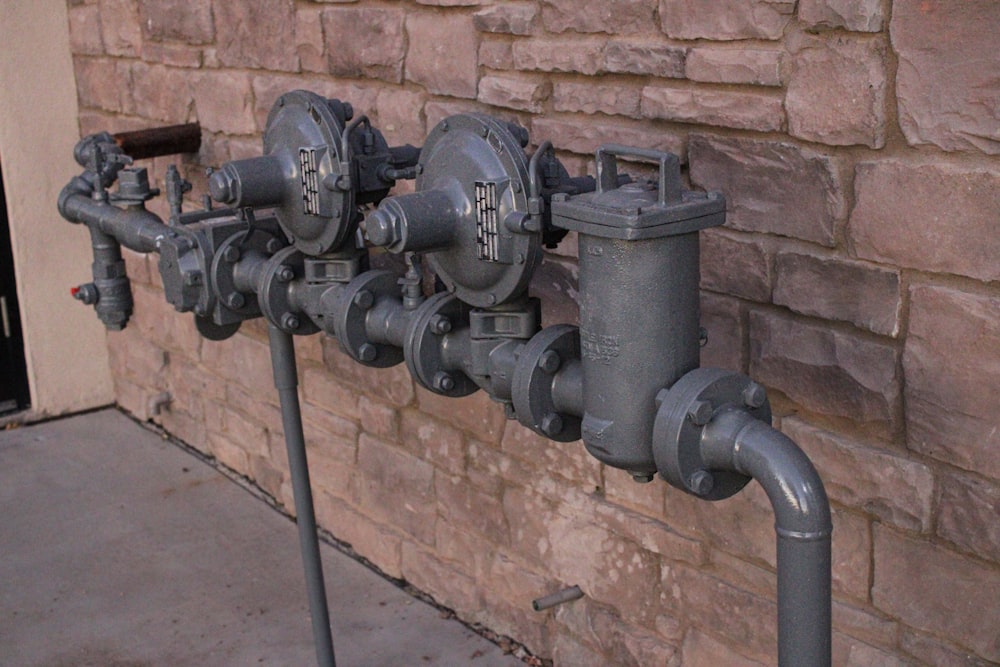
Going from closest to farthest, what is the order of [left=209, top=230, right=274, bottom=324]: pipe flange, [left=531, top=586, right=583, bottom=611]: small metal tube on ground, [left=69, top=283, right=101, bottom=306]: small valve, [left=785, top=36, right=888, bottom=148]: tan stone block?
[left=785, top=36, right=888, bottom=148]: tan stone block → [left=209, top=230, right=274, bottom=324]: pipe flange → [left=531, top=586, right=583, bottom=611]: small metal tube on ground → [left=69, top=283, right=101, bottom=306]: small valve

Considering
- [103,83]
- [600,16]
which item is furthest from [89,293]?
[600,16]

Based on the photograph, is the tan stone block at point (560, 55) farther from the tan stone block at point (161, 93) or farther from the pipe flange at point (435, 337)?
the tan stone block at point (161, 93)

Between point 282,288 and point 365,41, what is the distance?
824 millimetres

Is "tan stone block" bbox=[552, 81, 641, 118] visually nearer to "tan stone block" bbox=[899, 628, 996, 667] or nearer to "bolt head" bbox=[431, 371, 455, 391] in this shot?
"bolt head" bbox=[431, 371, 455, 391]

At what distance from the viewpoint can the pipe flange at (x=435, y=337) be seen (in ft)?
7.95

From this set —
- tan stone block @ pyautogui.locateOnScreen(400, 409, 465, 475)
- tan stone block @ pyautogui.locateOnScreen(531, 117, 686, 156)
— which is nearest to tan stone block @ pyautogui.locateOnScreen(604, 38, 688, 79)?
tan stone block @ pyautogui.locateOnScreen(531, 117, 686, 156)

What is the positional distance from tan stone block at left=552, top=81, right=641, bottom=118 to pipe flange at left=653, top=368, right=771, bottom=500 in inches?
32.5

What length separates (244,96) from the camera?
12.8 ft

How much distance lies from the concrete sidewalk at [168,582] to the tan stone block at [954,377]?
1.52 m

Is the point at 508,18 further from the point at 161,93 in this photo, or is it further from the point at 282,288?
the point at 161,93

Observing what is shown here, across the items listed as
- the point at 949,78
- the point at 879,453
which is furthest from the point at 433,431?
the point at 949,78

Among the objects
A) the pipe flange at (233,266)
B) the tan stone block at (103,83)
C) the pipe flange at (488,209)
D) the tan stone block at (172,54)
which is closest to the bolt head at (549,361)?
the pipe flange at (488,209)

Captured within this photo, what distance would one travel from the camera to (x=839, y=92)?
216cm

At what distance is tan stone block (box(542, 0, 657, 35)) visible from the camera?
2.49 m
